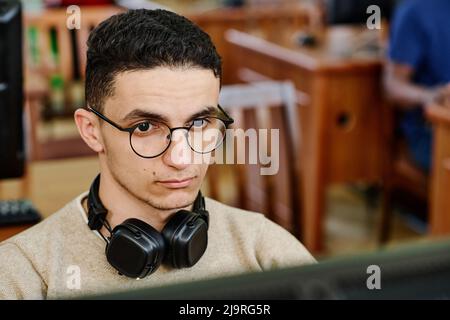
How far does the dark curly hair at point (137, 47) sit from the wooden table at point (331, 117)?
5.50 ft

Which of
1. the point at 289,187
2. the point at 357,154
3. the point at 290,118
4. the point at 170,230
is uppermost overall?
the point at 170,230

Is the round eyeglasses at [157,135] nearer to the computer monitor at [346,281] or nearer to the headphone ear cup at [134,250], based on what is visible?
the headphone ear cup at [134,250]

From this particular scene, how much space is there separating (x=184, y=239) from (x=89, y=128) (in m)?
0.10

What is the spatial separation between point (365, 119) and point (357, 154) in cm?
11

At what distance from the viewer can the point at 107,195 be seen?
59 centimetres

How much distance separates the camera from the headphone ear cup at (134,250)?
1.81ft

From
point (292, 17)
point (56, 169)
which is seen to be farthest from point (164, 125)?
point (292, 17)

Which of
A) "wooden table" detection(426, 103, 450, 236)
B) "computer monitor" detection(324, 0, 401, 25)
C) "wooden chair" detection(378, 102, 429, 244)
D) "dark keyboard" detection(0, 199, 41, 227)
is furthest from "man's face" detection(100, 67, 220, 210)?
"computer monitor" detection(324, 0, 401, 25)

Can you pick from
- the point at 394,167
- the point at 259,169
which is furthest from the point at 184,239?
the point at 394,167

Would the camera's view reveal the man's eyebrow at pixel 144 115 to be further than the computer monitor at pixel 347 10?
No

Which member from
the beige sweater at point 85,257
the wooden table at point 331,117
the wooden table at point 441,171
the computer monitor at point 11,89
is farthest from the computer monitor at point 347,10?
the beige sweater at point 85,257

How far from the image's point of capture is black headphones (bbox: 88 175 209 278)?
1.82 feet

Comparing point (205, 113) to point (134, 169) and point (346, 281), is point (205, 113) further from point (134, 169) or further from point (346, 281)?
point (346, 281)

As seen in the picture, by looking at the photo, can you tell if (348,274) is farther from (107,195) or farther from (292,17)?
(292,17)
